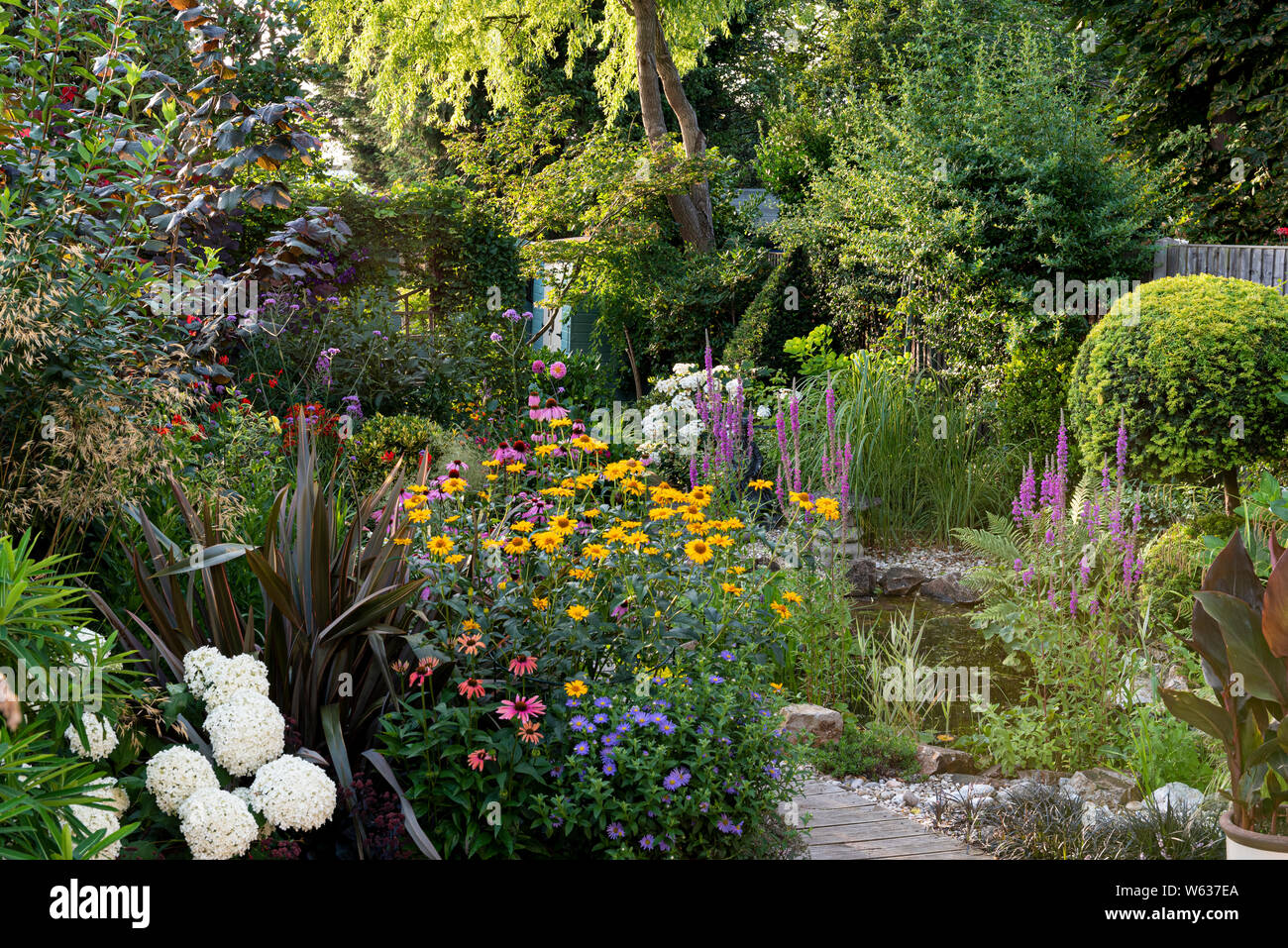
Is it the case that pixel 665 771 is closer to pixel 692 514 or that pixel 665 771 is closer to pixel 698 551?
pixel 698 551

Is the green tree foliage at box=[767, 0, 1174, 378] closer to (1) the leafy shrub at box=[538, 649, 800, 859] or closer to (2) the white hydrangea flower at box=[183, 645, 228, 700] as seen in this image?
(1) the leafy shrub at box=[538, 649, 800, 859]

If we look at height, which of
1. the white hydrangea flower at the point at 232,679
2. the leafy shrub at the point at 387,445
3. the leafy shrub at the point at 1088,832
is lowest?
the leafy shrub at the point at 1088,832

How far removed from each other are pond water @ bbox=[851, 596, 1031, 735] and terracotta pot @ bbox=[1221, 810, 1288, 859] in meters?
1.99

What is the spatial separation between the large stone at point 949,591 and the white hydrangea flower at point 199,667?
4956 mm

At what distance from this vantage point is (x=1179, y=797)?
10.9 ft

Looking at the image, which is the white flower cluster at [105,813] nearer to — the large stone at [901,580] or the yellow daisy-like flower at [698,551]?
the yellow daisy-like flower at [698,551]

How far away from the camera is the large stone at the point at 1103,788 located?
3627 millimetres

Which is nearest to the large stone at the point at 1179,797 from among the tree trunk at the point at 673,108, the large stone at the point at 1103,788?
the large stone at the point at 1103,788

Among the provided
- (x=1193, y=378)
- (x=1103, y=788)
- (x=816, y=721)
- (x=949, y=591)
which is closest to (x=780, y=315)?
(x=949, y=591)

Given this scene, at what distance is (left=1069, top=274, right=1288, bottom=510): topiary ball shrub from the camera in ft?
19.7

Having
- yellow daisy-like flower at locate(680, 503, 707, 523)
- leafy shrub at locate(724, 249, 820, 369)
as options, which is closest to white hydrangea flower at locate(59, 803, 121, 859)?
yellow daisy-like flower at locate(680, 503, 707, 523)

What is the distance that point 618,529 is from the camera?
3.15 meters

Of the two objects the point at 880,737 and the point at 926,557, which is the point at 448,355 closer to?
the point at 926,557

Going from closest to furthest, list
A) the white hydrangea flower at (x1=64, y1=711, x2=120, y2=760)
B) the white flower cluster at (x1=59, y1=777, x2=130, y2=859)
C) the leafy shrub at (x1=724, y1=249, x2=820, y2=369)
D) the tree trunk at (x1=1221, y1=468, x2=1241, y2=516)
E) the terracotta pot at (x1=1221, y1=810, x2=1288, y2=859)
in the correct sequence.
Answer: the white flower cluster at (x1=59, y1=777, x2=130, y2=859) < the terracotta pot at (x1=1221, y1=810, x2=1288, y2=859) < the white hydrangea flower at (x1=64, y1=711, x2=120, y2=760) < the tree trunk at (x1=1221, y1=468, x2=1241, y2=516) < the leafy shrub at (x1=724, y1=249, x2=820, y2=369)
